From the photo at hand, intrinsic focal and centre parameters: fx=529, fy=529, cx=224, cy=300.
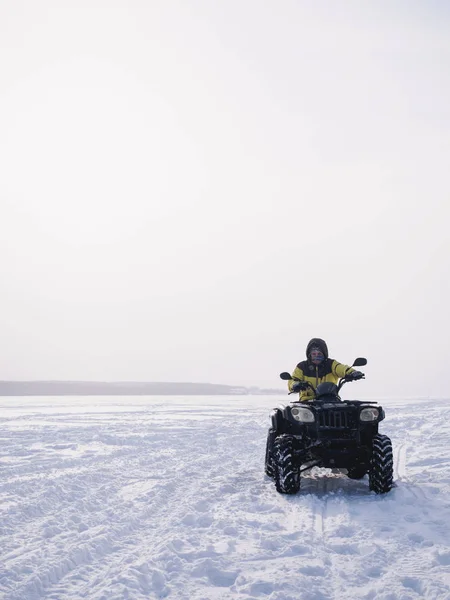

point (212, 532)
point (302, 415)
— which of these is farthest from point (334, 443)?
point (212, 532)

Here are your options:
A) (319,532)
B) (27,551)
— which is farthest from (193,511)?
(27,551)

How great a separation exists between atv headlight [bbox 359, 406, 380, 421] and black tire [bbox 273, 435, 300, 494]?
1021 mm

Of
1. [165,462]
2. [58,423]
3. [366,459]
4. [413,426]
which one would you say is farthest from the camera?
[58,423]

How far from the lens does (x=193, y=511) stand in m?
5.90

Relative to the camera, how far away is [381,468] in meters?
6.61

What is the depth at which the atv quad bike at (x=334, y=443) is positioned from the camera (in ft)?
21.9

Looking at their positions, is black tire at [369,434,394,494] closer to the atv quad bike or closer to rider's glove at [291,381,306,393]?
the atv quad bike

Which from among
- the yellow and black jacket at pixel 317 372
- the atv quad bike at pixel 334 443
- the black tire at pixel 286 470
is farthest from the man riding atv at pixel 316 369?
the black tire at pixel 286 470

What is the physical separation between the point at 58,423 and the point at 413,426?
38.8 ft

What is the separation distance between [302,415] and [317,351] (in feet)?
4.94

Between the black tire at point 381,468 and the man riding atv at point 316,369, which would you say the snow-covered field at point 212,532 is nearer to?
the black tire at point 381,468

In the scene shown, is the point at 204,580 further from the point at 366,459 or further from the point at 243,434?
the point at 243,434

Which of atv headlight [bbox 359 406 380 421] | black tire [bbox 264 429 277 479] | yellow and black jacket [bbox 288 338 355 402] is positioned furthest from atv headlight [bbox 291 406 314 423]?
yellow and black jacket [bbox 288 338 355 402]

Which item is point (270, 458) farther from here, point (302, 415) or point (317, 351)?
point (317, 351)
